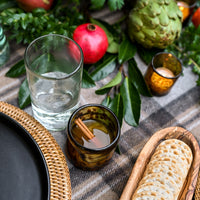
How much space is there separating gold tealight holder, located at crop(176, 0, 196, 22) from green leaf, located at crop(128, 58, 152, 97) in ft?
0.73

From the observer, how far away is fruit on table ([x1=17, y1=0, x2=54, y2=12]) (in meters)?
0.65

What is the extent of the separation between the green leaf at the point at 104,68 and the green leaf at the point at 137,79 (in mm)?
42

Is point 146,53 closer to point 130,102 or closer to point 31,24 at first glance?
point 130,102

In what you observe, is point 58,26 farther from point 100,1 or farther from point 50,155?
point 50,155

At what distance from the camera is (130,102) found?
591mm

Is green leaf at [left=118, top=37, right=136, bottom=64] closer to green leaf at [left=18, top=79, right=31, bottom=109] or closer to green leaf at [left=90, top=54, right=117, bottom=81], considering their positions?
green leaf at [left=90, top=54, right=117, bottom=81]

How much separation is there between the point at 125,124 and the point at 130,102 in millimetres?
50

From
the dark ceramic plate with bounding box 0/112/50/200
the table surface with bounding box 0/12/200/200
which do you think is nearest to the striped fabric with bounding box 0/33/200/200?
the table surface with bounding box 0/12/200/200

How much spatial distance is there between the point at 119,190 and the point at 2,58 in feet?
1.23

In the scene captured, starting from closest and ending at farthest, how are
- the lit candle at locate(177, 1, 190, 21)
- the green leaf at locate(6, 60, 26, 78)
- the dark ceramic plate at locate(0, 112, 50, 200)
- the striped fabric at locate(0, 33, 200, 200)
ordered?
1. the dark ceramic plate at locate(0, 112, 50, 200)
2. the striped fabric at locate(0, 33, 200, 200)
3. the green leaf at locate(6, 60, 26, 78)
4. the lit candle at locate(177, 1, 190, 21)

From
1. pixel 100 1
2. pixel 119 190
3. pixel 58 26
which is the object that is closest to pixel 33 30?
pixel 58 26

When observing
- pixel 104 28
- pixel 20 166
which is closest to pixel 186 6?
pixel 104 28

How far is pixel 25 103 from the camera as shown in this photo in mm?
557

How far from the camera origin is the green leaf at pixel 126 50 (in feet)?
2.09
